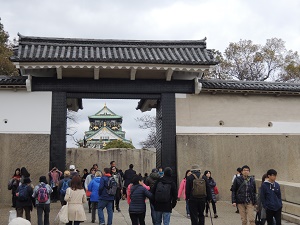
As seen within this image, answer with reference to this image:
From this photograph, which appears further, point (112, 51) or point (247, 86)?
point (247, 86)

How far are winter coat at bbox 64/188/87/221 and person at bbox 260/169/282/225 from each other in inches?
150

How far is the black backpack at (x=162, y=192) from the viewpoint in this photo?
28.2ft

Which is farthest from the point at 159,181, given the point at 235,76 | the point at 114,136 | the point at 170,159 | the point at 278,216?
the point at 114,136

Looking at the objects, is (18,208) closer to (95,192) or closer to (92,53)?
(95,192)

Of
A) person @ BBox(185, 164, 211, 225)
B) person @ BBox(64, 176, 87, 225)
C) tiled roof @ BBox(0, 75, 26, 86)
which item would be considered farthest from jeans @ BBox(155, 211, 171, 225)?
tiled roof @ BBox(0, 75, 26, 86)

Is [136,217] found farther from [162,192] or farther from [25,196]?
[25,196]

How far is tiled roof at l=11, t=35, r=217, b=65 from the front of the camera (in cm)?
1420

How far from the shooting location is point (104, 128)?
73062mm

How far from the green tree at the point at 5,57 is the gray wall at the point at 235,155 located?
1948 cm

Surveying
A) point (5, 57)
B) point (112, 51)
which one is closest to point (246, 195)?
point (112, 51)

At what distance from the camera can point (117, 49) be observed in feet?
52.0

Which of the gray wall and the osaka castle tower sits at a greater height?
the osaka castle tower

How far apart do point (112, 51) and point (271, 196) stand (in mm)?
9267

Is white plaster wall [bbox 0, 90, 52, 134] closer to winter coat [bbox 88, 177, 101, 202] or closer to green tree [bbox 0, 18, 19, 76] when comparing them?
winter coat [bbox 88, 177, 101, 202]
